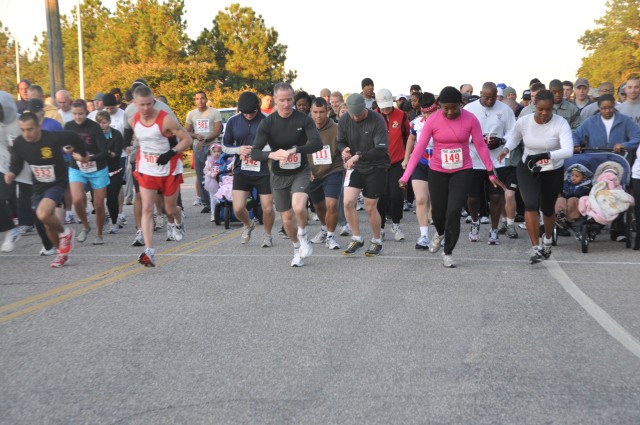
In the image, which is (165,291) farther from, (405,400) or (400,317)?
(405,400)

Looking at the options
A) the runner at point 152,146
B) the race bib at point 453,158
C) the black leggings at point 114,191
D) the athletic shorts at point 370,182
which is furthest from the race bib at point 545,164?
the black leggings at point 114,191

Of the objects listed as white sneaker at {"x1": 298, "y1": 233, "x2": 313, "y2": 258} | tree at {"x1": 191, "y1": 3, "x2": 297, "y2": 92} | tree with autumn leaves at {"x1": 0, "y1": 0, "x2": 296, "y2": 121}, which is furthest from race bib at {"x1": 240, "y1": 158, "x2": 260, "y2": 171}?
tree at {"x1": 191, "y1": 3, "x2": 297, "y2": 92}

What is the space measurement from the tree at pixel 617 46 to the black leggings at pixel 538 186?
65.6 m

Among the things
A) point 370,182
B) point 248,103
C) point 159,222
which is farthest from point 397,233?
point 159,222

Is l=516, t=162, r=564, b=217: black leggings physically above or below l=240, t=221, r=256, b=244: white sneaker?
above

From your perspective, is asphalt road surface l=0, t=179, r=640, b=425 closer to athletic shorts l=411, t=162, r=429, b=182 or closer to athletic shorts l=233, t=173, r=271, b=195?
athletic shorts l=233, t=173, r=271, b=195

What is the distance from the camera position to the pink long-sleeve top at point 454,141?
10.2 metres

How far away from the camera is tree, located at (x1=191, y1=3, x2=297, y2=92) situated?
68250mm

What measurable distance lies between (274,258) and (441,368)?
560 centimetres

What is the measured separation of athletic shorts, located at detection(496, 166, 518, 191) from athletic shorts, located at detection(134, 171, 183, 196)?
473cm

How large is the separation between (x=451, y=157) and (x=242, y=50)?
59.7 m

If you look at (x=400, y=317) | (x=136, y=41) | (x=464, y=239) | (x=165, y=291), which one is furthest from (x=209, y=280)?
(x=136, y=41)

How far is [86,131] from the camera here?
13.0m

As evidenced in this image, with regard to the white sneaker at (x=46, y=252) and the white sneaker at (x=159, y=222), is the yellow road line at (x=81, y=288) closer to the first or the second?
the white sneaker at (x=46, y=252)
